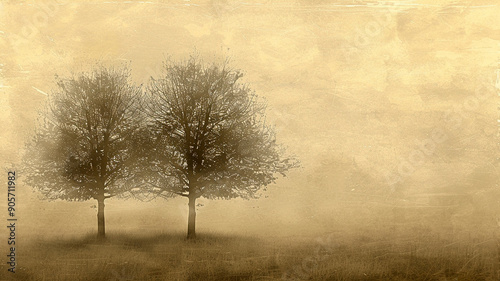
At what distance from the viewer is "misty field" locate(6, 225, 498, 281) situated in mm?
19703

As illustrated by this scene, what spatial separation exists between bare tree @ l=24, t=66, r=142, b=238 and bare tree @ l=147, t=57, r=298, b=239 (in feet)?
4.87

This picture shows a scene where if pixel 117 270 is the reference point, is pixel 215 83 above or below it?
above

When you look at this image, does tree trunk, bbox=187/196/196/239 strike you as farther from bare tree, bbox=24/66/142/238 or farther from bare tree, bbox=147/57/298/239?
bare tree, bbox=24/66/142/238

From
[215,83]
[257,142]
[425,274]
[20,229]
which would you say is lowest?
[425,274]

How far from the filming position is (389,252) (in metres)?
23.1

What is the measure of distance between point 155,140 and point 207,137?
285cm

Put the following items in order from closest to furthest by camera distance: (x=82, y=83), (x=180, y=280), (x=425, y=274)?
1. (x=180, y=280)
2. (x=425, y=274)
3. (x=82, y=83)

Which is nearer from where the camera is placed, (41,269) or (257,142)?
(41,269)

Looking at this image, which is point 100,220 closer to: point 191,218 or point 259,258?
point 191,218

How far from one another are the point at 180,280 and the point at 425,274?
35.9 ft

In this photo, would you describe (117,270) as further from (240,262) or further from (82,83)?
(82,83)

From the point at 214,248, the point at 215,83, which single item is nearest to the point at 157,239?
the point at 214,248

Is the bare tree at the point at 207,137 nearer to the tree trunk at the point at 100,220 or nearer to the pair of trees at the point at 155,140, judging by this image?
the pair of trees at the point at 155,140

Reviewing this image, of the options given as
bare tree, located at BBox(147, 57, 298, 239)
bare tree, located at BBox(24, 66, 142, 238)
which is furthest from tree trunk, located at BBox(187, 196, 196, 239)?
bare tree, located at BBox(24, 66, 142, 238)
